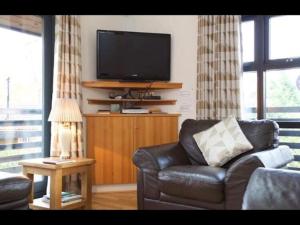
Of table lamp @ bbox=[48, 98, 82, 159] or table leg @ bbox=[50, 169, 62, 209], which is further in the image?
table lamp @ bbox=[48, 98, 82, 159]

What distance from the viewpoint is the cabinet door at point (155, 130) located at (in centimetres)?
342

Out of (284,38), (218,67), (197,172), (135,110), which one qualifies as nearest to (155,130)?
(135,110)

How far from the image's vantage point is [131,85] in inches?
136

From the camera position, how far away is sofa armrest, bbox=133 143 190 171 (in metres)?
2.42

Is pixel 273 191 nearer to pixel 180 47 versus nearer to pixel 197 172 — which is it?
pixel 197 172

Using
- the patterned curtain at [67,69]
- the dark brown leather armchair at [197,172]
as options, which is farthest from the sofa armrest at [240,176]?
the patterned curtain at [67,69]

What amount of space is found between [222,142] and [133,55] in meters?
1.55

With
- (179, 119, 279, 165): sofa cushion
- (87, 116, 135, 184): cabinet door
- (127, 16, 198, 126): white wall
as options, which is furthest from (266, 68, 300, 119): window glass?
(87, 116, 135, 184): cabinet door

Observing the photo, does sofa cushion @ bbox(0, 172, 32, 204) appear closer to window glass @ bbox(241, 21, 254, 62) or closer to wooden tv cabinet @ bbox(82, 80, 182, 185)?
wooden tv cabinet @ bbox(82, 80, 182, 185)

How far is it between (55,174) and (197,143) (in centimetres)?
126

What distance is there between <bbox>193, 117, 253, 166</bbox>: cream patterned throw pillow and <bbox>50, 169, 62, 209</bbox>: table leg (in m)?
1.24

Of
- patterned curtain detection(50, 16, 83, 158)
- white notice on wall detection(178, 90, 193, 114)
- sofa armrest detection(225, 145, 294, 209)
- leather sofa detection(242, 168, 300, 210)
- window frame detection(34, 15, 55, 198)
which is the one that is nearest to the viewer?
leather sofa detection(242, 168, 300, 210)

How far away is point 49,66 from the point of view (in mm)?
3209
